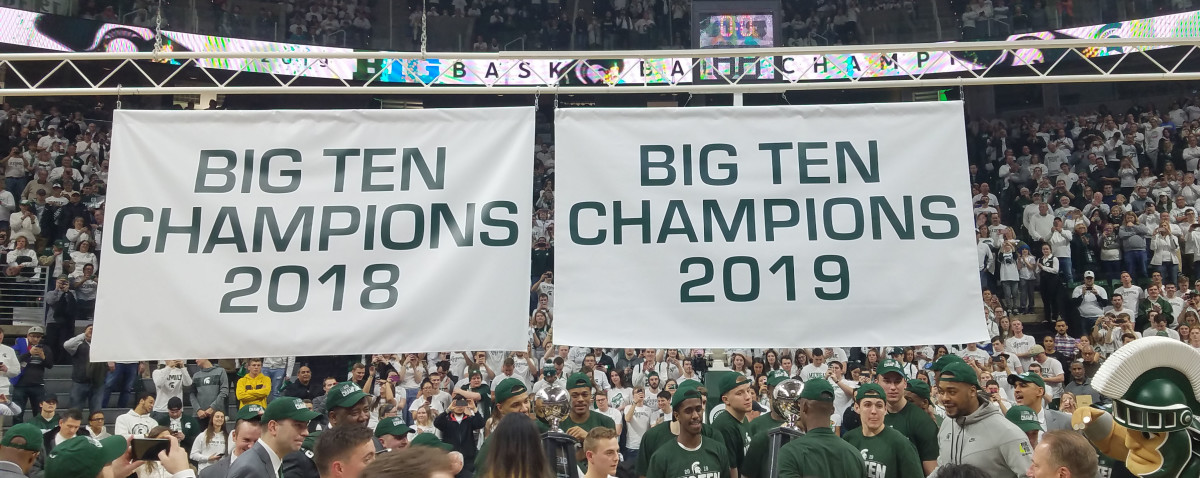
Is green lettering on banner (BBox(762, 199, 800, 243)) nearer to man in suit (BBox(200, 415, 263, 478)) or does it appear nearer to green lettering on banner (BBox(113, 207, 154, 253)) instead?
man in suit (BBox(200, 415, 263, 478))

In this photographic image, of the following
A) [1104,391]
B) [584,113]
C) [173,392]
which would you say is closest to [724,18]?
[173,392]

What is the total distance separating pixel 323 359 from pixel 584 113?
31.0 feet

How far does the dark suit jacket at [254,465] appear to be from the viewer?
495cm

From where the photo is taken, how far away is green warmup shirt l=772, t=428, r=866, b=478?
5406mm

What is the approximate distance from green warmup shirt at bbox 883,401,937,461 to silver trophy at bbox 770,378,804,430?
1.96ft

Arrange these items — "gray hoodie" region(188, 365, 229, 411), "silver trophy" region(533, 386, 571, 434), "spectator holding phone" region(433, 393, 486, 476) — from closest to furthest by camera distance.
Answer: "silver trophy" region(533, 386, 571, 434)
"spectator holding phone" region(433, 393, 486, 476)
"gray hoodie" region(188, 365, 229, 411)

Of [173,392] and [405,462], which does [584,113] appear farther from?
[173,392]

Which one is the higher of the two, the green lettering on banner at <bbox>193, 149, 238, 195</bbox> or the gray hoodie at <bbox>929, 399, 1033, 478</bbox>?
the green lettering on banner at <bbox>193, 149, 238, 195</bbox>

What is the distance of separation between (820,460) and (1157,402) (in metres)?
2.45

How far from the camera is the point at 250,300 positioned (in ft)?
19.8

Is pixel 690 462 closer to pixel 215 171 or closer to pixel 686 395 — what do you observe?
pixel 686 395

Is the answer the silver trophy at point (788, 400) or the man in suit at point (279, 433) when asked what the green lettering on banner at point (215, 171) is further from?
the silver trophy at point (788, 400)

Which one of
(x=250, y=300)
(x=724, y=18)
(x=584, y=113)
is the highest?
(x=724, y=18)

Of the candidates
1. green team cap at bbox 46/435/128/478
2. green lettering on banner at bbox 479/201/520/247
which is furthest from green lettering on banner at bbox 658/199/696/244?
green team cap at bbox 46/435/128/478
